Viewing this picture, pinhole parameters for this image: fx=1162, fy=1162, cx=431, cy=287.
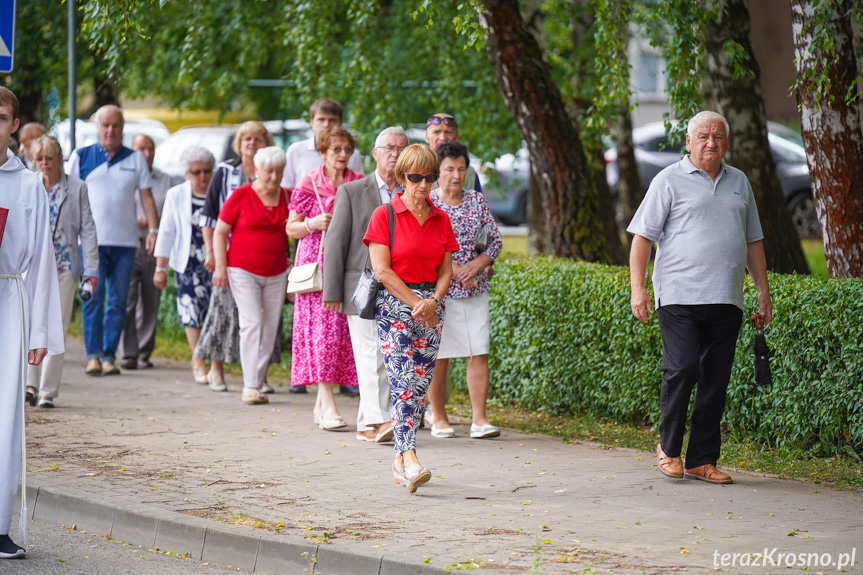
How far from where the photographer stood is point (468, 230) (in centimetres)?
783

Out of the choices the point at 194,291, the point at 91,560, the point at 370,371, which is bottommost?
the point at 91,560

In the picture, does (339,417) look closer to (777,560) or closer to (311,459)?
(311,459)

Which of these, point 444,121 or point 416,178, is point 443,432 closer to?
point 444,121

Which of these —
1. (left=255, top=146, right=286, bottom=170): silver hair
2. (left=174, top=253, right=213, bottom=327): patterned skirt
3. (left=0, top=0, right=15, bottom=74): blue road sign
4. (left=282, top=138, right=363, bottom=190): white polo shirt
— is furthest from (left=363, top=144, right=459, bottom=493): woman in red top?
(left=174, top=253, right=213, bottom=327): patterned skirt

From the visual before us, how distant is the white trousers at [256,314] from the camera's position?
31.4ft

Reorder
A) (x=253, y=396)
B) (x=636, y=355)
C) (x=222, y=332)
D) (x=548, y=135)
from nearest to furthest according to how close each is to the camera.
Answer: (x=636, y=355) → (x=253, y=396) → (x=222, y=332) → (x=548, y=135)

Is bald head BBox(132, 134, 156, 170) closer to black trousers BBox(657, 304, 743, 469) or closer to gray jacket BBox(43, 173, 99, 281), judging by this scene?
gray jacket BBox(43, 173, 99, 281)

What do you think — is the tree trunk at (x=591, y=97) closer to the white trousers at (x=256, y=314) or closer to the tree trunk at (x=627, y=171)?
the tree trunk at (x=627, y=171)

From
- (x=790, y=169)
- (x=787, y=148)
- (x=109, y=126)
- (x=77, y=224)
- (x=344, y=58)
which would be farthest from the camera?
(x=787, y=148)

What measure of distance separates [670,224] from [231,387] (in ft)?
17.5

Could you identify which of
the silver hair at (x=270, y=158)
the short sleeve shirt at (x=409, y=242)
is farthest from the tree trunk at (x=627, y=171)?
the short sleeve shirt at (x=409, y=242)

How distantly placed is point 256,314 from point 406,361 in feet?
11.1

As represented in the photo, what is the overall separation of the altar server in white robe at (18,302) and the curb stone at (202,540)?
600mm

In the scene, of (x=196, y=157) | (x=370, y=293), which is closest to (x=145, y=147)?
(x=196, y=157)
